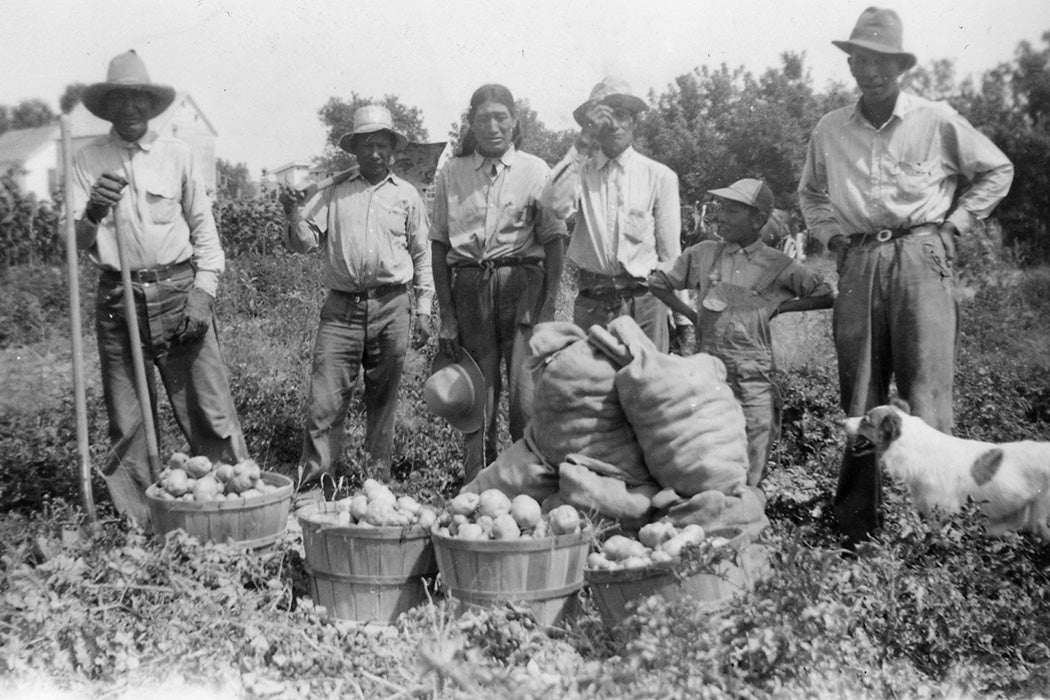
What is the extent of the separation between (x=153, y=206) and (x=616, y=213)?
8.00ft

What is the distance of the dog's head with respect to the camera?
169 inches

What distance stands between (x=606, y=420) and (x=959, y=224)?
6.07ft

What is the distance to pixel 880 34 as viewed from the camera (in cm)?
422

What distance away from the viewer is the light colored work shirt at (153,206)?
4672mm

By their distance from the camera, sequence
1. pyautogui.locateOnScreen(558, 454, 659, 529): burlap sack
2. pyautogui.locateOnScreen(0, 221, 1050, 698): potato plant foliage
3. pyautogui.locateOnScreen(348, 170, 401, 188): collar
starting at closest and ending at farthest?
pyautogui.locateOnScreen(0, 221, 1050, 698): potato plant foliage
pyautogui.locateOnScreen(558, 454, 659, 529): burlap sack
pyautogui.locateOnScreen(348, 170, 401, 188): collar

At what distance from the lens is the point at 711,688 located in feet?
8.40

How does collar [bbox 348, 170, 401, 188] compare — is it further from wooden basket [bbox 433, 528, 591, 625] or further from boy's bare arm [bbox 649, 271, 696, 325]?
wooden basket [bbox 433, 528, 591, 625]

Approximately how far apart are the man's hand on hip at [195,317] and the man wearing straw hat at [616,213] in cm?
188

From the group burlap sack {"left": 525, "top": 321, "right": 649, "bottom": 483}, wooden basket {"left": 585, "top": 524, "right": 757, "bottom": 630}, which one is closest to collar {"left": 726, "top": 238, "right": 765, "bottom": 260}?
burlap sack {"left": 525, "top": 321, "right": 649, "bottom": 483}

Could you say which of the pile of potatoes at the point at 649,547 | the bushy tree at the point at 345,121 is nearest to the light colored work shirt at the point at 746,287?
the pile of potatoes at the point at 649,547

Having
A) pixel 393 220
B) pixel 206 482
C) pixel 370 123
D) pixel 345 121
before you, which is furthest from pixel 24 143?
pixel 206 482

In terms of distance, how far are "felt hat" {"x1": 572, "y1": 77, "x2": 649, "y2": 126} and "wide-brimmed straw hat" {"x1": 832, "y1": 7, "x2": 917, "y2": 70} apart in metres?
1.20

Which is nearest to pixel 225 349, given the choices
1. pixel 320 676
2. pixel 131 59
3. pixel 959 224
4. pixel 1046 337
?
pixel 131 59

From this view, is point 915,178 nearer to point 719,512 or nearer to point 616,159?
point 616,159
